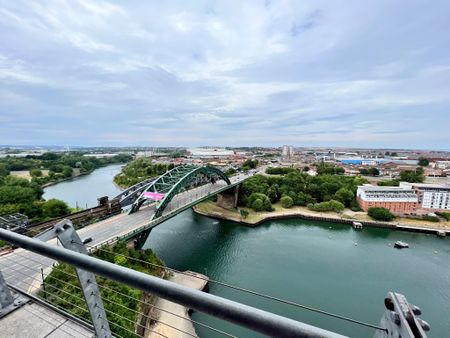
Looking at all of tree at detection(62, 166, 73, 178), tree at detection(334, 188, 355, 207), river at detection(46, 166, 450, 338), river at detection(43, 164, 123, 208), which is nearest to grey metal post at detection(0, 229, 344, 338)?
river at detection(46, 166, 450, 338)

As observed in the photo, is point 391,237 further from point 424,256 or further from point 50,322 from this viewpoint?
point 50,322

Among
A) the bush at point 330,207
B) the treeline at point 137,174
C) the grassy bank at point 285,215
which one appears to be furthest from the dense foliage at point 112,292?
the treeline at point 137,174

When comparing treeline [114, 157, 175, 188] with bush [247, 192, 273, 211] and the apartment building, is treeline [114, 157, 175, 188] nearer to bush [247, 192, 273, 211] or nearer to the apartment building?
bush [247, 192, 273, 211]

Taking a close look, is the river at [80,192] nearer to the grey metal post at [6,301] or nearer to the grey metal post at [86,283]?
the grey metal post at [6,301]

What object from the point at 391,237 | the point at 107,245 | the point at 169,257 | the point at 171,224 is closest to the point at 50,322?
the point at 107,245

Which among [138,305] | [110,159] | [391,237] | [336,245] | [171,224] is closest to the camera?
[138,305]

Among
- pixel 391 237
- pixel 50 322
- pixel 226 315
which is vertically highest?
pixel 226 315
